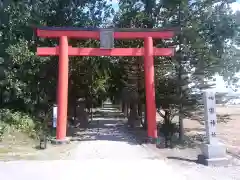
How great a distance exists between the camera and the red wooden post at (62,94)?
1330 cm

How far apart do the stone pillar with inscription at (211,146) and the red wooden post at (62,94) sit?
5831 millimetres

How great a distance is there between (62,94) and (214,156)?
6.69m

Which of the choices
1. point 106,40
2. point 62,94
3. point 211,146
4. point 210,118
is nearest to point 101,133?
point 62,94

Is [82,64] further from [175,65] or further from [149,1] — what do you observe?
Result: [175,65]

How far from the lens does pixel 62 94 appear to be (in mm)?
13516

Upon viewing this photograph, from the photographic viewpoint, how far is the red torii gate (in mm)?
13469

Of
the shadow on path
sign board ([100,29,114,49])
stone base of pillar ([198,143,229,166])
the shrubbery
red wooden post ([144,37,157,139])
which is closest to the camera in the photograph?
stone base of pillar ([198,143,229,166])

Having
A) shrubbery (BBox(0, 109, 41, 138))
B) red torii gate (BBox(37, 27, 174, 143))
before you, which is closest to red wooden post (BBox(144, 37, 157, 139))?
red torii gate (BBox(37, 27, 174, 143))

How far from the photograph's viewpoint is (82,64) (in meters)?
20.0

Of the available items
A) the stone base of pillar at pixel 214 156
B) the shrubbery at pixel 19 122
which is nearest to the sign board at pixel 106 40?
the shrubbery at pixel 19 122

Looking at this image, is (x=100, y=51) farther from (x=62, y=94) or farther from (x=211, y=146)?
(x=211, y=146)

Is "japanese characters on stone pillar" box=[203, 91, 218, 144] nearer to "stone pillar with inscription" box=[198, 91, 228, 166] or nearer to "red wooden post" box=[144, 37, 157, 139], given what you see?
"stone pillar with inscription" box=[198, 91, 228, 166]

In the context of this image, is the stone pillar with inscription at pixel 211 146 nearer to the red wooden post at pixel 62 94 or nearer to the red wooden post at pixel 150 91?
the red wooden post at pixel 150 91

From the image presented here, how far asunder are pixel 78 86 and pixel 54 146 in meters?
9.85
